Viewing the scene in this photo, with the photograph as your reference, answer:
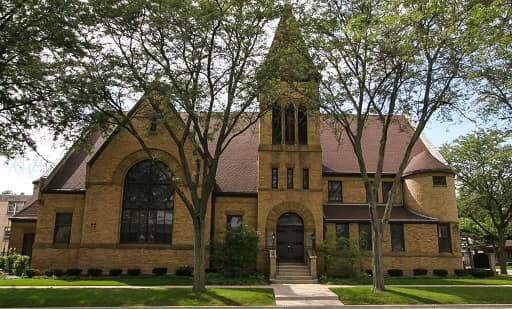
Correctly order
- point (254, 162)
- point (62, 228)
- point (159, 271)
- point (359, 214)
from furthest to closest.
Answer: point (254, 162), point (359, 214), point (62, 228), point (159, 271)

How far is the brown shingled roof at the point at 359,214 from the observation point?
26609 mm

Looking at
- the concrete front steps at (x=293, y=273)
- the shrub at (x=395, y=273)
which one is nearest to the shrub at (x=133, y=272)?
the concrete front steps at (x=293, y=273)

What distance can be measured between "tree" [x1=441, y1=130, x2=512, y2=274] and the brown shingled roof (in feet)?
35.4

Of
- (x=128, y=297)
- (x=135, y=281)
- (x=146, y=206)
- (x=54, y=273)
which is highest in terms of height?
(x=146, y=206)

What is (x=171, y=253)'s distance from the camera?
25141 millimetres

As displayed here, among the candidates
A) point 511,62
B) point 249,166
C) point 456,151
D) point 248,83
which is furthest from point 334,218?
point 456,151

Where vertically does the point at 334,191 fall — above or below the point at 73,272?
above

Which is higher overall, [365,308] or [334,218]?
[334,218]

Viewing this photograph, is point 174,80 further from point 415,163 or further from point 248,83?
point 415,163

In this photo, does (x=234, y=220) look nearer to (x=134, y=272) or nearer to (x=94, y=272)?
(x=134, y=272)

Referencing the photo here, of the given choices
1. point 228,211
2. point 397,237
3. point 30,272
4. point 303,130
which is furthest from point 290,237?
point 30,272

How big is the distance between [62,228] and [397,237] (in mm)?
21433

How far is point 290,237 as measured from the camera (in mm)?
26031

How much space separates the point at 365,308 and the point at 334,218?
11.5 metres
